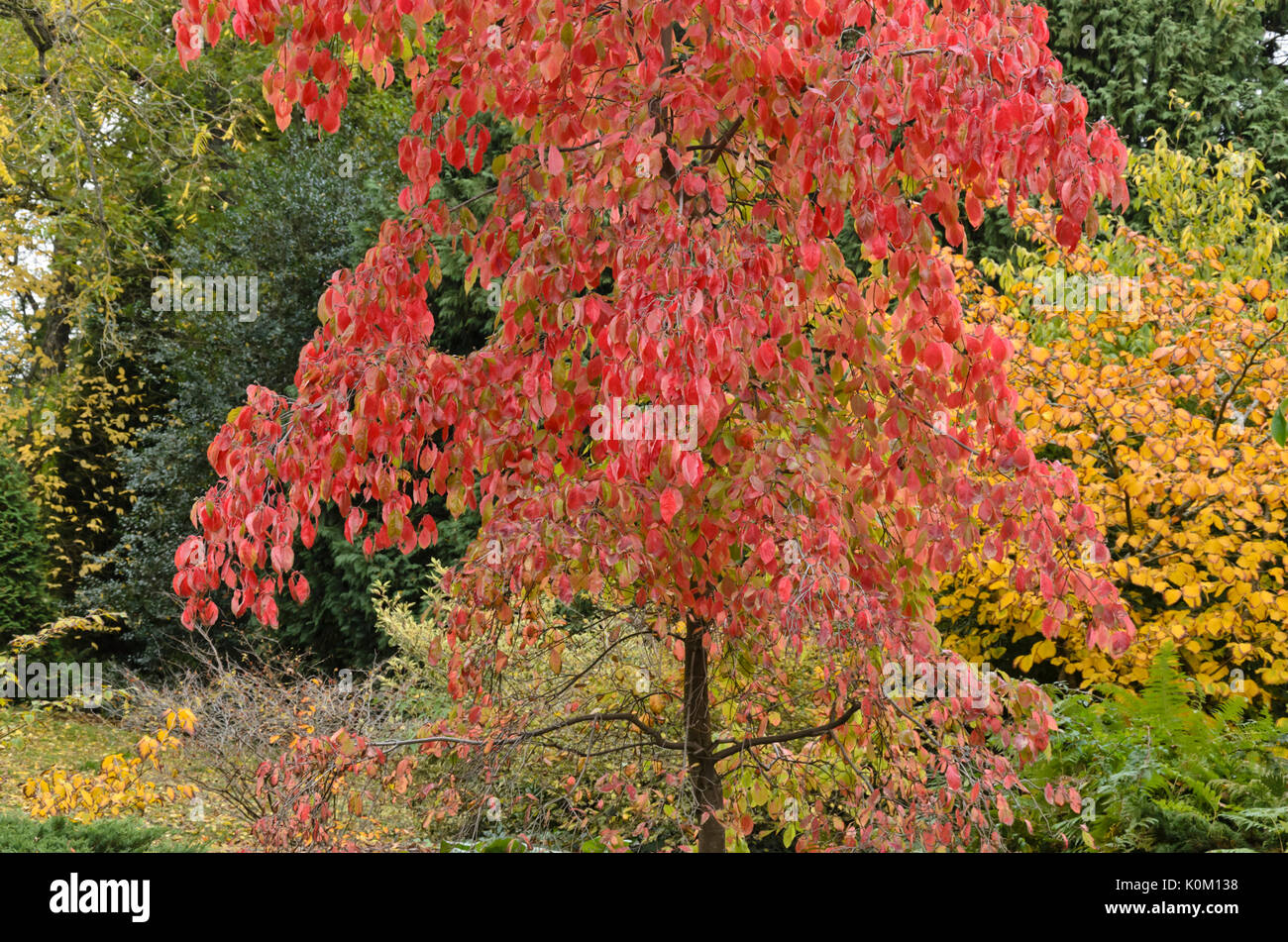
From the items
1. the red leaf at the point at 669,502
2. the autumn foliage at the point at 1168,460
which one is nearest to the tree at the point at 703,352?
the red leaf at the point at 669,502

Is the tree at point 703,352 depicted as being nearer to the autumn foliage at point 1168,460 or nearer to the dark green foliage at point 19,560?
the autumn foliage at point 1168,460

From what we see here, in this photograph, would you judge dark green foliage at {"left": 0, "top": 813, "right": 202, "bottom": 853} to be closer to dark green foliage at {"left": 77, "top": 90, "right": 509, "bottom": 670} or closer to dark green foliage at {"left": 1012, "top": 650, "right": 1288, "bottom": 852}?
dark green foliage at {"left": 1012, "top": 650, "right": 1288, "bottom": 852}

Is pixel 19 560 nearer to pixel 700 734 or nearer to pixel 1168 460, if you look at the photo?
pixel 700 734

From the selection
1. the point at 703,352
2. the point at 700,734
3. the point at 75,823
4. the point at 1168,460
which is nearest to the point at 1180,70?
the point at 1168,460

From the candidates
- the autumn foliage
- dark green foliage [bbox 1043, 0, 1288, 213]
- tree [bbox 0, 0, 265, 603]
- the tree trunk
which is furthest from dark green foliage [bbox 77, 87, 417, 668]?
dark green foliage [bbox 1043, 0, 1288, 213]

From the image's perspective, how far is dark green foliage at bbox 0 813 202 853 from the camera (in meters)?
3.68

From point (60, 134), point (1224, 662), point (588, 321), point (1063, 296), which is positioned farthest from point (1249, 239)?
point (60, 134)

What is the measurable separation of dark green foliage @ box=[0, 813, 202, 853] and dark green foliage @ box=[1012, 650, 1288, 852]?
339cm

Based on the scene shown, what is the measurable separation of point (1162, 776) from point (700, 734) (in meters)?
2.39

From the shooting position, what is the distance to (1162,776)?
4.70 m

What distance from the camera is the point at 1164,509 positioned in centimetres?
605

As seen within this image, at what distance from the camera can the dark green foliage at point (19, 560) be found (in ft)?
38.5
